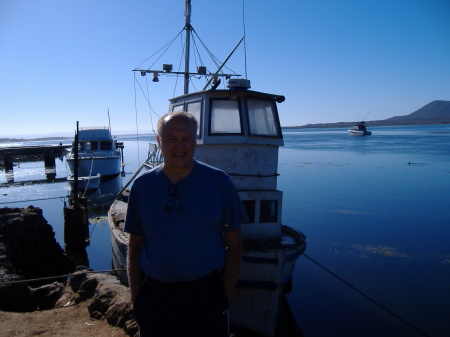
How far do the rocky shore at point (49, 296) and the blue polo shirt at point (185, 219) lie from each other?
291 centimetres

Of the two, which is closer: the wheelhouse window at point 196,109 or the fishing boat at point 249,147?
the fishing boat at point 249,147

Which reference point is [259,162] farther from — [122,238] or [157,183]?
[157,183]

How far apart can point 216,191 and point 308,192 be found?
22.0m

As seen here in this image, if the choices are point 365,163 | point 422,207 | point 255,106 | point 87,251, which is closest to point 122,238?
point 255,106

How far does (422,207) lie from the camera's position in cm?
1867

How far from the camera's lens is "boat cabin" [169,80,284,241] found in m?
7.04

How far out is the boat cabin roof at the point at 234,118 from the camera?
7008 mm

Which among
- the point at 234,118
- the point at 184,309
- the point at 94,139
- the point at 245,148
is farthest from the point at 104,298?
the point at 94,139

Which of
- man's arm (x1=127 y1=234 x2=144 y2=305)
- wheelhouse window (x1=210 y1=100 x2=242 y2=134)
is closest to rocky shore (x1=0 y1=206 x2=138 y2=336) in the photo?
man's arm (x1=127 y1=234 x2=144 y2=305)

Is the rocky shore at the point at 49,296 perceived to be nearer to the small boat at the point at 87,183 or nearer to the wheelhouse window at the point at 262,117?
the wheelhouse window at the point at 262,117

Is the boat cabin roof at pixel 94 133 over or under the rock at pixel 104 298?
over

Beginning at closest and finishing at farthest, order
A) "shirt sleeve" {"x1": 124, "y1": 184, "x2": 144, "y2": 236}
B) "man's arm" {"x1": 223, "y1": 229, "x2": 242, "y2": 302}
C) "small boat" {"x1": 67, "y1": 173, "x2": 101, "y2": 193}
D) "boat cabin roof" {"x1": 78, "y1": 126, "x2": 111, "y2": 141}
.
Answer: "shirt sleeve" {"x1": 124, "y1": 184, "x2": 144, "y2": 236}
"man's arm" {"x1": 223, "y1": 229, "x2": 242, "y2": 302}
"small boat" {"x1": 67, "y1": 173, "x2": 101, "y2": 193}
"boat cabin roof" {"x1": 78, "y1": 126, "x2": 111, "y2": 141}

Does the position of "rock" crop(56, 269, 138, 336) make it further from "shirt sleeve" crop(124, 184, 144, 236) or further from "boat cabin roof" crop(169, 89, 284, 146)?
"boat cabin roof" crop(169, 89, 284, 146)

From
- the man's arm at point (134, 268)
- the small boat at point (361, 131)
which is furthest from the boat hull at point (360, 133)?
the man's arm at point (134, 268)
